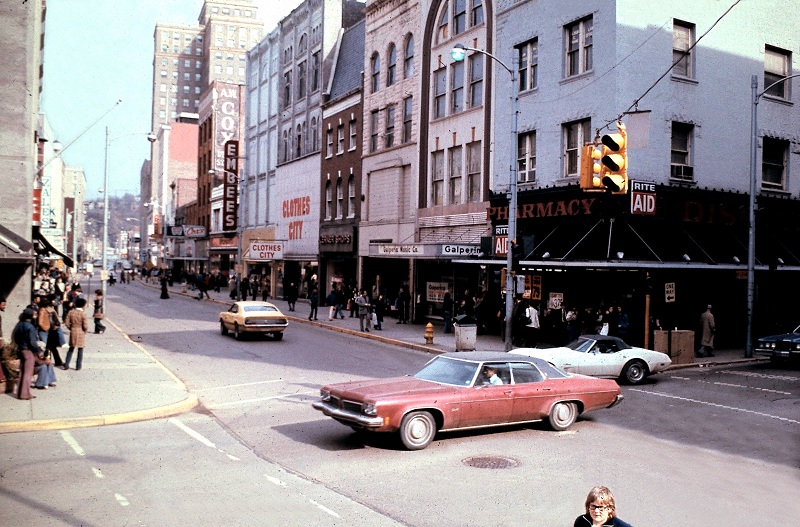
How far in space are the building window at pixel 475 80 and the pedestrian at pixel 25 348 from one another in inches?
893

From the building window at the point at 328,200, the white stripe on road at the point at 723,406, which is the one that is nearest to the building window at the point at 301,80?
Result: the building window at the point at 328,200

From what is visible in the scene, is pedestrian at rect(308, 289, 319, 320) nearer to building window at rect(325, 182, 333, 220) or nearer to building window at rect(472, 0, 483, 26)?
building window at rect(325, 182, 333, 220)

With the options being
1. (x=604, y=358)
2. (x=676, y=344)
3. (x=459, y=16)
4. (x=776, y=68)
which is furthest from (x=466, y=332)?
(x=776, y=68)

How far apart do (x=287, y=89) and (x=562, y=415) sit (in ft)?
160

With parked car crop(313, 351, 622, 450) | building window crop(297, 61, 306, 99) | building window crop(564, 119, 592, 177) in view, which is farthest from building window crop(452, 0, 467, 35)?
parked car crop(313, 351, 622, 450)

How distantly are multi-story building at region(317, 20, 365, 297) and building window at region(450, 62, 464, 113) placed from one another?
1028 cm

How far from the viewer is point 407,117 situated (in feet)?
128

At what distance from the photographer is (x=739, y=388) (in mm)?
18422

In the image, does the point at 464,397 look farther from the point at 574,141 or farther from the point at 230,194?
the point at 230,194

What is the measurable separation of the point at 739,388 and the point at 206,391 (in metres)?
12.8

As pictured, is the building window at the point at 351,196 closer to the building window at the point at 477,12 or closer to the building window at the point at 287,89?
the building window at the point at 477,12

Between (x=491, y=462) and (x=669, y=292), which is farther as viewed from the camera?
(x=669, y=292)

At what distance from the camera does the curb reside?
486 inches

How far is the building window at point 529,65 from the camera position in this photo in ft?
96.0
